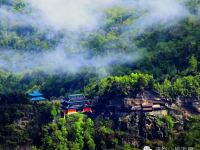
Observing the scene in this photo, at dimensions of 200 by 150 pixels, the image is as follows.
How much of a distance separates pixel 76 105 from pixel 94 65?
26.7 feet

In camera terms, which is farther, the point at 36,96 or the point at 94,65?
the point at 94,65

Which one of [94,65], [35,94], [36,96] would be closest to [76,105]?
[36,96]

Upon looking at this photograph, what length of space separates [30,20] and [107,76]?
2141 cm

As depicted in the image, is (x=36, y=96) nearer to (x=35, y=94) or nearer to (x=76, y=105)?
(x=35, y=94)

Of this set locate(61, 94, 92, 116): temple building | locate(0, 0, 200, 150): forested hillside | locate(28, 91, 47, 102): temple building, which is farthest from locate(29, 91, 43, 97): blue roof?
locate(61, 94, 92, 116): temple building

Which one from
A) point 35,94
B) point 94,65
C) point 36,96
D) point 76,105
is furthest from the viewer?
point 94,65

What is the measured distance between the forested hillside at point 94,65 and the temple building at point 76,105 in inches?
27.0

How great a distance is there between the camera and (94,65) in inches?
2183

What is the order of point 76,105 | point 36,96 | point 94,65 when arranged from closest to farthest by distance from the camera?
point 76,105 → point 36,96 → point 94,65

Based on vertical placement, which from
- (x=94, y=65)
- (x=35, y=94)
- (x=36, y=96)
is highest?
(x=94, y=65)

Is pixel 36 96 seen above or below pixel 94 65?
below

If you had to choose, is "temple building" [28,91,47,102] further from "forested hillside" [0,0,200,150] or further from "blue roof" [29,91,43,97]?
"forested hillside" [0,0,200,150]

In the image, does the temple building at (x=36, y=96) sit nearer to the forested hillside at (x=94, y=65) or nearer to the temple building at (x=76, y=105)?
the forested hillside at (x=94, y=65)

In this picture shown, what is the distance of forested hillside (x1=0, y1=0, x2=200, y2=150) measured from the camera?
145 feet
